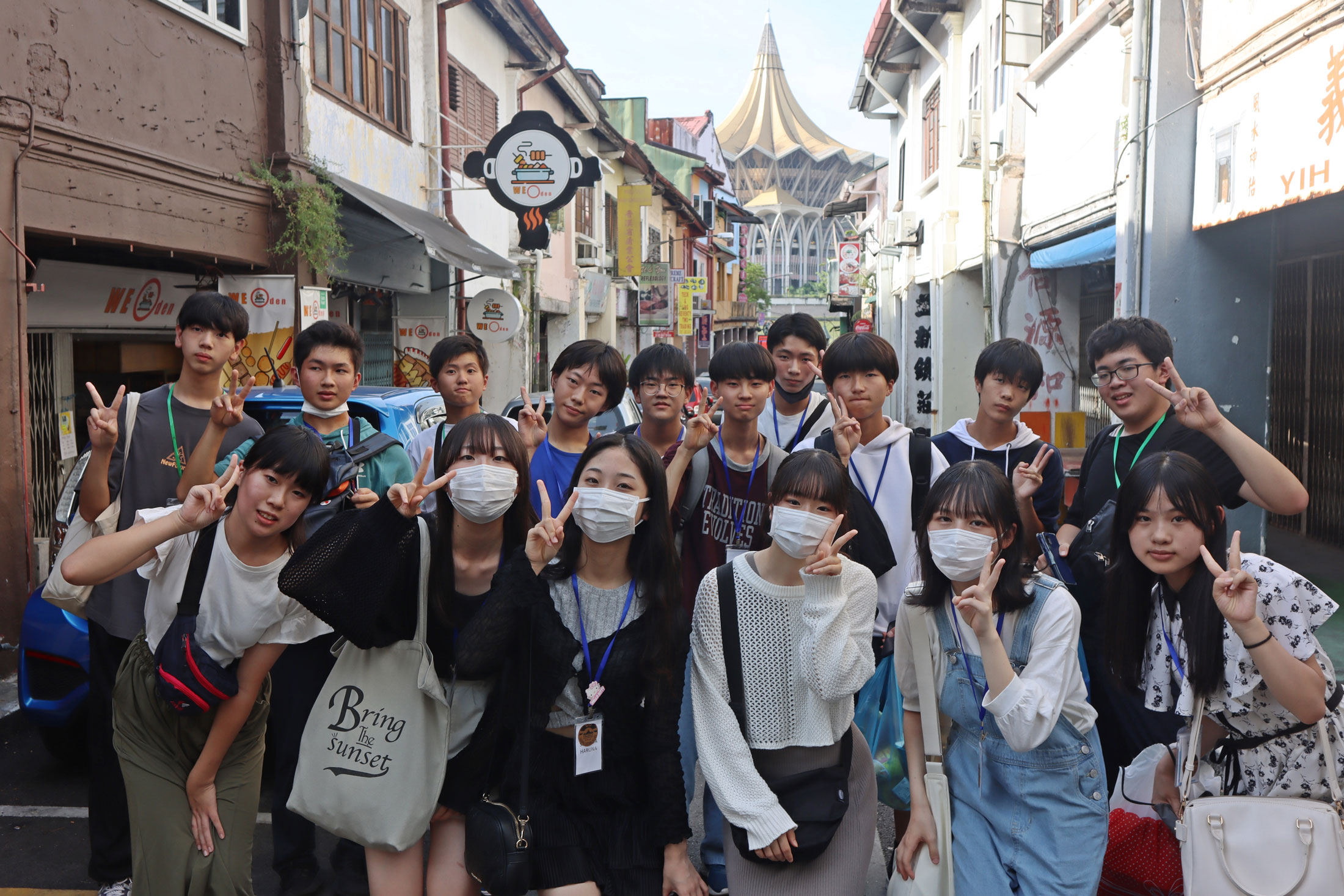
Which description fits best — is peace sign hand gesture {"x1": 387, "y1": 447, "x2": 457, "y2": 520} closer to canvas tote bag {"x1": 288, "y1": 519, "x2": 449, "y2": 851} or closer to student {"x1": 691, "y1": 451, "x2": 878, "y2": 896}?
canvas tote bag {"x1": 288, "y1": 519, "x2": 449, "y2": 851}

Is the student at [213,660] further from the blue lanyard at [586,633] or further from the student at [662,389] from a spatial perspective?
the student at [662,389]

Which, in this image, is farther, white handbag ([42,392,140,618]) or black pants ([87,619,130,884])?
black pants ([87,619,130,884])

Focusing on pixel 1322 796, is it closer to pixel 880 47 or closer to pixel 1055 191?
pixel 1055 191

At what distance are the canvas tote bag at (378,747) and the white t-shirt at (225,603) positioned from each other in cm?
21

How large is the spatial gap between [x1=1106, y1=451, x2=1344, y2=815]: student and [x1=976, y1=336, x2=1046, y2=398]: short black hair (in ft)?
4.03

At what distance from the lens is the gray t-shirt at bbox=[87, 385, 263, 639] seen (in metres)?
3.31

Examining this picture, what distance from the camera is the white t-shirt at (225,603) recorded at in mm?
2750

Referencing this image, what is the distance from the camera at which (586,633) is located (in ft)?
9.07

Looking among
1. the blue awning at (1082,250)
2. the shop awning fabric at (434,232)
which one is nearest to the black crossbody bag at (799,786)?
the blue awning at (1082,250)

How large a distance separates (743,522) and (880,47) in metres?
15.2

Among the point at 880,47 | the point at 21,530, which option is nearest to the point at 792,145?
the point at 880,47

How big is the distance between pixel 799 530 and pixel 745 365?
3.65 ft

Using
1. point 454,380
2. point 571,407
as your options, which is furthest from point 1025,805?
point 454,380

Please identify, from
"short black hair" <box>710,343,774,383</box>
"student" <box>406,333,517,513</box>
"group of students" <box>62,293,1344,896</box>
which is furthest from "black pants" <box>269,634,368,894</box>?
"short black hair" <box>710,343,774,383</box>
